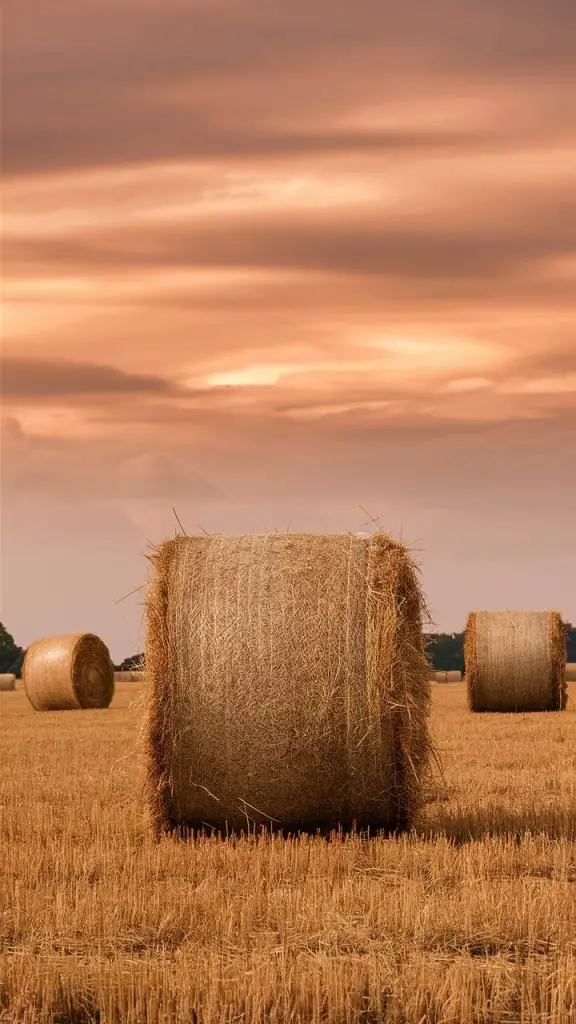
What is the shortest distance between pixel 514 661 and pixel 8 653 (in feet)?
140

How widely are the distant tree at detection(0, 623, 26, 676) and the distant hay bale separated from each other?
52.9m

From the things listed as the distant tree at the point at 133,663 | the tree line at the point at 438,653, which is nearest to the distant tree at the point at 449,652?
the tree line at the point at 438,653

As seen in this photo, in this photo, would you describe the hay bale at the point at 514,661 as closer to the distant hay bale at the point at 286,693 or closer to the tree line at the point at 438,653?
the distant hay bale at the point at 286,693

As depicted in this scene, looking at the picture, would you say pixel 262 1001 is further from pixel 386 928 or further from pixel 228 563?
pixel 228 563

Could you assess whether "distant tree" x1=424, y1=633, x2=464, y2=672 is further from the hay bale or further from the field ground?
the field ground

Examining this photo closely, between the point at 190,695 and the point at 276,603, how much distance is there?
0.84 metres

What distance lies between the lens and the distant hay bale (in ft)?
30.8

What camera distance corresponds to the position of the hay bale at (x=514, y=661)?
23.2 meters

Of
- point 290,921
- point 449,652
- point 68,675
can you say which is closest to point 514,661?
point 68,675

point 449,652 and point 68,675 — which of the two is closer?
point 68,675

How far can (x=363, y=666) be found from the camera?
9414mm

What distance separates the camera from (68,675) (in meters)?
27.0

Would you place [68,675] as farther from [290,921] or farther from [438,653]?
[438,653]

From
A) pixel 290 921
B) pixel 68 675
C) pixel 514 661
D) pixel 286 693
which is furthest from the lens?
pixel 68 675
